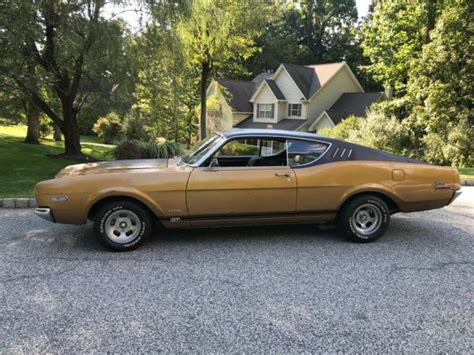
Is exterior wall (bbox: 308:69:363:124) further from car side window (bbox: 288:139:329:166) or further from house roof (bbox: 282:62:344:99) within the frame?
car side window (bbox: 288:139:329:166)

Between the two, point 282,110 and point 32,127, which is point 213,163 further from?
point 282,110

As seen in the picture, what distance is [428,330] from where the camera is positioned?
11.1ft

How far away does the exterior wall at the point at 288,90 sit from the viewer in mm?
33781

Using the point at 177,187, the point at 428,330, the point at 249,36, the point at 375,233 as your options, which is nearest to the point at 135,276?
the point at 177,187

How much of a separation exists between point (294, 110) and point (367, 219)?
98.3 ft

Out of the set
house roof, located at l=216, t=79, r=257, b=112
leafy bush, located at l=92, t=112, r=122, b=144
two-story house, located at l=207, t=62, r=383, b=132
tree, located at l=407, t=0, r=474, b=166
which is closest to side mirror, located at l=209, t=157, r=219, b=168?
tree, located at l=407, t=0, r=474, b=166

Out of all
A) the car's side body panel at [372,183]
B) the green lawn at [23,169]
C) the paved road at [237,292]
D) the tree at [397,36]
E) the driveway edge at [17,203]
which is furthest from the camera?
the tree at [397,36]

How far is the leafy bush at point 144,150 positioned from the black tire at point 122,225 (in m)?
8.63

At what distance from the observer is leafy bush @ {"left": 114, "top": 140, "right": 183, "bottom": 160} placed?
1348 cm

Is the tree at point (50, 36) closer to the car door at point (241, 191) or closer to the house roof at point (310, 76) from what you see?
the car door at point (241, 191)

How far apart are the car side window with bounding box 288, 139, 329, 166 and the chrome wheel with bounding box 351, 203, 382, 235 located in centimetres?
96

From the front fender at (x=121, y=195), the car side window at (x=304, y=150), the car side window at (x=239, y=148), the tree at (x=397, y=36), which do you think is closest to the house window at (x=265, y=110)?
the tree at (x=397, y=36)

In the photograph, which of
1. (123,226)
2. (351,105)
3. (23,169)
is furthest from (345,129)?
(123,226)

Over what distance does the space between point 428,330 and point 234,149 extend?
3382 millimetres
